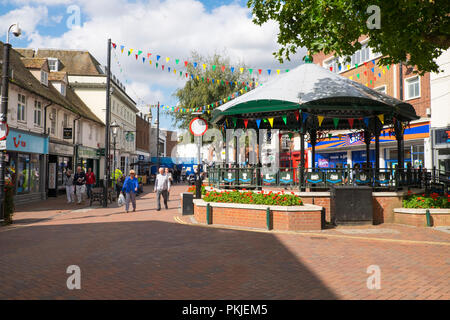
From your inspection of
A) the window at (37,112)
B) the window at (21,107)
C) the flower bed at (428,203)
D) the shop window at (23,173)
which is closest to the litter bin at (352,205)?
the flower bed at (428,203)

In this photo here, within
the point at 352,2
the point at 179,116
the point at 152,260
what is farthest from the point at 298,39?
the point at 179,116

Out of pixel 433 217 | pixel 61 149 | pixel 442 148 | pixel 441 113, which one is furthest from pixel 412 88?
pixel 61 149

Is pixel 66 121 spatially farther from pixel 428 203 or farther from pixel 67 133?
pixel 428 203

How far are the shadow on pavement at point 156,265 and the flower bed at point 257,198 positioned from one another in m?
1.26

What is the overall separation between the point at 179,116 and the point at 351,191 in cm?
2837

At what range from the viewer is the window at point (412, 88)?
856 inches

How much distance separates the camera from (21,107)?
19.3m

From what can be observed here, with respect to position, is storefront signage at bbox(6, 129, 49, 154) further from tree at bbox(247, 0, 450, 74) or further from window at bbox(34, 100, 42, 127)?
tree at bbox(247, 0, 450, 74)

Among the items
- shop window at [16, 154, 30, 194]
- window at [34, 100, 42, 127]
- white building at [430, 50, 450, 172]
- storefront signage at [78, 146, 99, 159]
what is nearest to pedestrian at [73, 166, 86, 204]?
shop window at [16, 154, 30, 194]

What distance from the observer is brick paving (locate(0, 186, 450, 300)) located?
5113 millimetres

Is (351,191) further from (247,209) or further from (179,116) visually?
(179,116)

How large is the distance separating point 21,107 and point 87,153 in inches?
451

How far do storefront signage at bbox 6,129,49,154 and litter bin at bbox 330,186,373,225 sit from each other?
1536 cm
